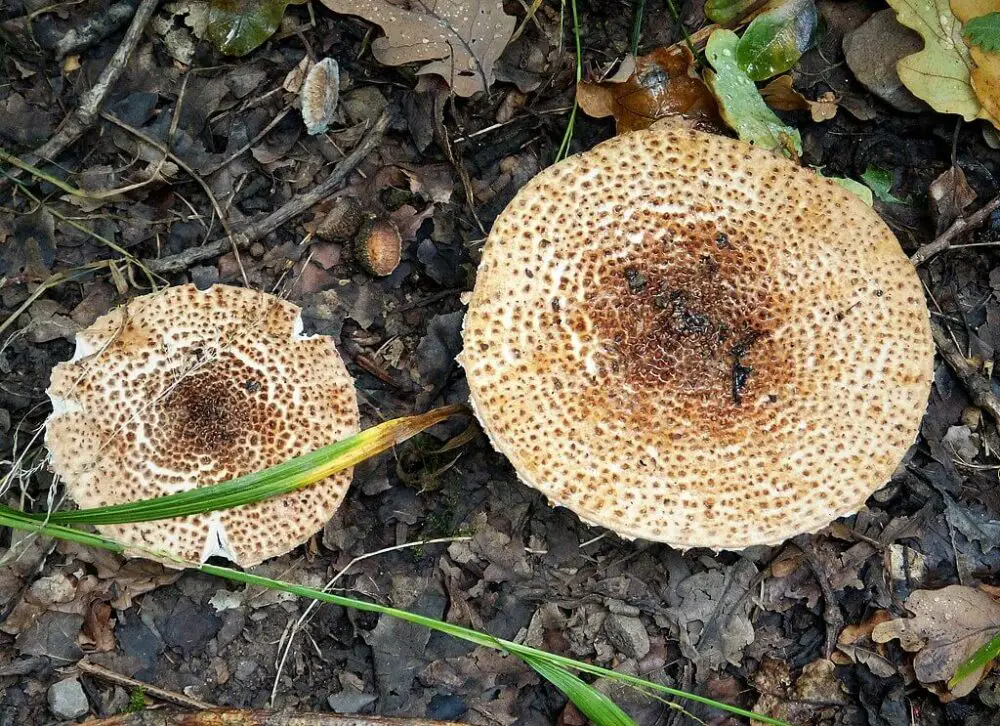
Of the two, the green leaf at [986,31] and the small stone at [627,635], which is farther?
the small stone at [627,635]

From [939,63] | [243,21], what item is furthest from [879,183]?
[243,21]

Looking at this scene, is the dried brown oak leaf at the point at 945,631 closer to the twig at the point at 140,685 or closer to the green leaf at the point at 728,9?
the green leaf at the point at 728,9

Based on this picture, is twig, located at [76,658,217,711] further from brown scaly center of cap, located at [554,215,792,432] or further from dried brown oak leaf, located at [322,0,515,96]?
dried brown oak leaf, located at [322,0,515,96]

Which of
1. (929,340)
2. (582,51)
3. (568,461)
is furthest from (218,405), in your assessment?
(929,340)

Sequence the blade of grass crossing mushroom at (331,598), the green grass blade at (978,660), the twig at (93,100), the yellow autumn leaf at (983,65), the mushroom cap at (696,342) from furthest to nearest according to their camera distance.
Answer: the twig at (93,100)
the yellow autumn leaf at (983,65)
the green grass blade at (978,660)
the blade of grass crossing mushroom at (331,598)
the mushroom cap at (696,342)

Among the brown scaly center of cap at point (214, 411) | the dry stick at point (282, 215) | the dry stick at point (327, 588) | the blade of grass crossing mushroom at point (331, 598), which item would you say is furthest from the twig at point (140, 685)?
the dry stick at point (282, 215)

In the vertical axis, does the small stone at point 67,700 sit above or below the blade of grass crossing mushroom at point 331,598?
below

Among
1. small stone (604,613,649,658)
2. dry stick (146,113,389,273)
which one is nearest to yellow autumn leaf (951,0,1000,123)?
dry stick (146,113,389,273)

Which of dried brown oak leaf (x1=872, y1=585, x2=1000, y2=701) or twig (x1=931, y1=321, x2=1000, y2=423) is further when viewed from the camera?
twig (x1=931, y1=321, x2=1000, y2=423)
